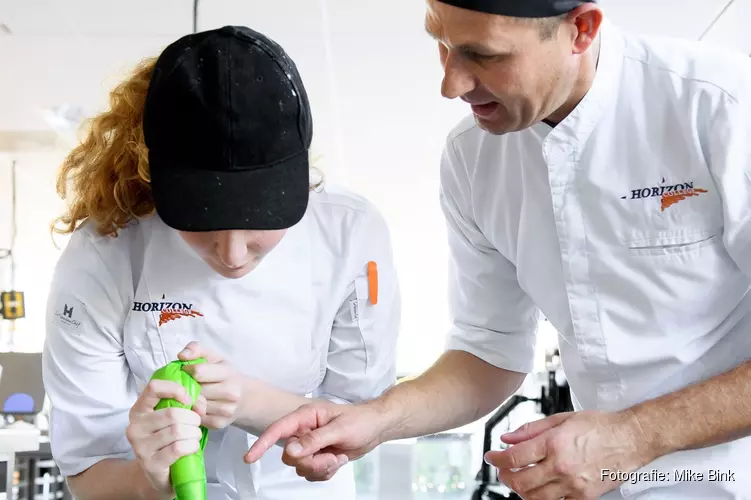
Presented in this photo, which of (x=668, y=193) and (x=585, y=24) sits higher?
(x=585, y=24)

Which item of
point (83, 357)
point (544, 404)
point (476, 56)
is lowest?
point (544, 404)

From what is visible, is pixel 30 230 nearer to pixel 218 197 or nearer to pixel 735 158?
pixel 218 197

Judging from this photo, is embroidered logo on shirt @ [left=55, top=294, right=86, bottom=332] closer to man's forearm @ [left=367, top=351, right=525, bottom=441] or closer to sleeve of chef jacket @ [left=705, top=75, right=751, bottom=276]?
man's forearm @ [left=367, top=351, right=525, bottom=441]

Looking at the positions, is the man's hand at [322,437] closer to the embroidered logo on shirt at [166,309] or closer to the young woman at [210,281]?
the young woman at [210,281]

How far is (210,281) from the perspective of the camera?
1573 mm

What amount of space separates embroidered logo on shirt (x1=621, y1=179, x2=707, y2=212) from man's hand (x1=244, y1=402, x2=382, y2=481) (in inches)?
26.7

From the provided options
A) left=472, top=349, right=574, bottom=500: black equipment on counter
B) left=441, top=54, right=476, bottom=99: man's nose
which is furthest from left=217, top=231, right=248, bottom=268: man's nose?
left=472, top=349, right=574, bottom=500: black equipment on counter

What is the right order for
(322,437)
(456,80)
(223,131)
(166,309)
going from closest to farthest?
1. (223,131)
2. (456,80)
3. (322,437)
4. (166,309)

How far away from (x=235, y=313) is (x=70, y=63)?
3.63 m

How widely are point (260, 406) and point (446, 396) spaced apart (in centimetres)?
43

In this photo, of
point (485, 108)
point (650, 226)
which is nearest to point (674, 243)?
point (650, 226)

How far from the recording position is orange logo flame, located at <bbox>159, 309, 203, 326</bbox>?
1539 millimetres

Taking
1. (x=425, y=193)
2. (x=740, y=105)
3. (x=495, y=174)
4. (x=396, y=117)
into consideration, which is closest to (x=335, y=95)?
(x=396, y=117)

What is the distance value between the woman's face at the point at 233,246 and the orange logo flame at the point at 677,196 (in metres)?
0.71
